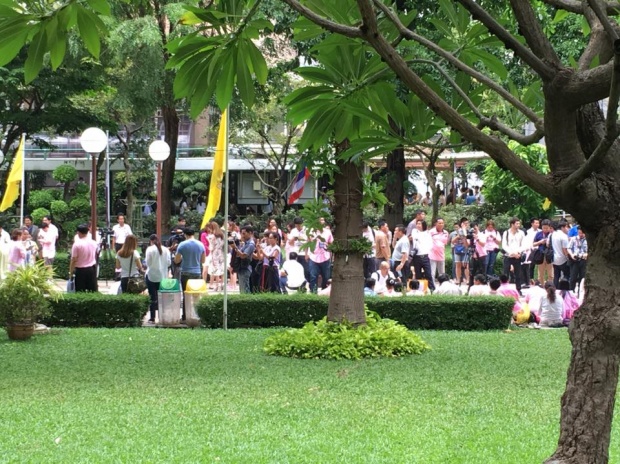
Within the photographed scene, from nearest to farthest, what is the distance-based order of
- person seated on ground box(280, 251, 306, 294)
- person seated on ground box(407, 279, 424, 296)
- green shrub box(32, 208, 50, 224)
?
person seated on ground box(407, 279, 424, 296), person seated on ground box(280, 251, 306, 294), green shrub box(32, 208, 50, 224)

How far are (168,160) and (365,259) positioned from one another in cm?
1087

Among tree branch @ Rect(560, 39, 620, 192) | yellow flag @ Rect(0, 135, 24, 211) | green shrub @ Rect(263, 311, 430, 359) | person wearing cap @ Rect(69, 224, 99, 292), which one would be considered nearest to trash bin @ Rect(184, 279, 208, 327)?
person wearing cap @ Rect(69, 224, 99, 292)

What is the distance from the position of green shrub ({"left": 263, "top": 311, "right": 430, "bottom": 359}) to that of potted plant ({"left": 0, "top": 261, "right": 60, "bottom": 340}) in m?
3.54

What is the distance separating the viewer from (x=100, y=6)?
8.08ft

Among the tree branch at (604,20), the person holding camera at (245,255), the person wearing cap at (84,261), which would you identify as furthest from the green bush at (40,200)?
the tree branch at (604,20)

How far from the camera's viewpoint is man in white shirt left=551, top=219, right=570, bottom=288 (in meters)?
17.6

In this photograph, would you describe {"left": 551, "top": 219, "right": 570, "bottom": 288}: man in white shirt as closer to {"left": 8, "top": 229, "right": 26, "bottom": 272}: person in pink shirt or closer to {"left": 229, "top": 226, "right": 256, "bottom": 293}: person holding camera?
{"left": 229, "top": 226, "right": 256, "bottom": 293}: person holding camera

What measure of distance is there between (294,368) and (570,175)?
750cm

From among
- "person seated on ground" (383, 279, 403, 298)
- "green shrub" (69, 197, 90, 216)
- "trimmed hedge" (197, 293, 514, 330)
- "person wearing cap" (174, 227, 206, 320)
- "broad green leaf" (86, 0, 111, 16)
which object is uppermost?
"green shrub" (69, 197, 90, 216)

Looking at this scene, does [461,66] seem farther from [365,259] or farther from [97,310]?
[365,259]

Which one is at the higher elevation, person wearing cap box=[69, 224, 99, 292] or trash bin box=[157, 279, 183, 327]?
person wearing cap box=[69, 224, 99, 292]

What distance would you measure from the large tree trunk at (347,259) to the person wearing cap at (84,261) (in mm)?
5459

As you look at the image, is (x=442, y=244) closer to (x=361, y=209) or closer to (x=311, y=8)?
(x=361, y=209)

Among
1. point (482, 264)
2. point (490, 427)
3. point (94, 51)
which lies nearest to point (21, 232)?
point (482, 264)
